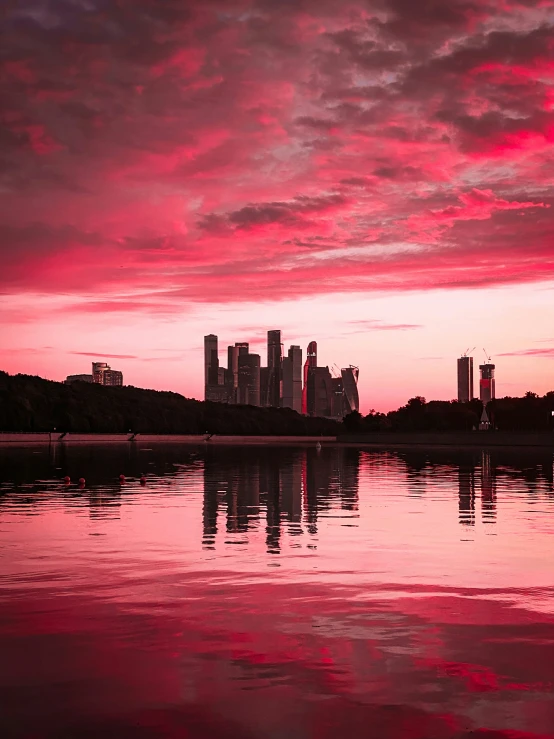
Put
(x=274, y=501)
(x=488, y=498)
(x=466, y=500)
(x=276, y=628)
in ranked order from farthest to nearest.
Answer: (x=488, y=498) < (x=466, y=500) < (x=274, y=501) < (x=276, y=628)

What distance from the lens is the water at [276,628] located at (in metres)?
11.6

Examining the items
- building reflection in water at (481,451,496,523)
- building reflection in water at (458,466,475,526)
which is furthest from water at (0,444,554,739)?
building reflection in water at (481,451,496,523)

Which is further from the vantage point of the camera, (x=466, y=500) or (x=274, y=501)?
(x=466, y=500)

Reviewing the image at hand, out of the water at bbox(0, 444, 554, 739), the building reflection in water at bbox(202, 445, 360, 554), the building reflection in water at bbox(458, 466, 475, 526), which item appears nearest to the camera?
the water at bbox(0, 444, 554, 739)

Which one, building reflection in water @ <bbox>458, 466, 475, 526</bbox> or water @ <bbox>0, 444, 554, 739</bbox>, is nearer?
→ water @ <bbox>0, 444, 554, 739</bbox>

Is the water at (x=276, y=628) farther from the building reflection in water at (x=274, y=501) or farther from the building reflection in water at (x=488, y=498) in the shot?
the building reflection in water at (x=488, y=498)

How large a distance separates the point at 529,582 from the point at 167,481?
4487 cm

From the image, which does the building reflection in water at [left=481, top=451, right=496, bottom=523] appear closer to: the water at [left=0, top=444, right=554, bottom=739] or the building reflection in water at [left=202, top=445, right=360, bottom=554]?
the water at [left=0, top=444, right=554, bottom=739]

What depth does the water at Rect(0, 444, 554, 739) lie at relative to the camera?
11.6m

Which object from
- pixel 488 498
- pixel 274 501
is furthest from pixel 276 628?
pixel 488 498

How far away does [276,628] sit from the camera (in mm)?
16547

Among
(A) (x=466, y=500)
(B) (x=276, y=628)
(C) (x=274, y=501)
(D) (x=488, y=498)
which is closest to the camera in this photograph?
(B) (x=276, y=628)

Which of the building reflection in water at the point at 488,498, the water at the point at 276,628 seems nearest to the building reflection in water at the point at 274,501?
the water at the point at 276,628

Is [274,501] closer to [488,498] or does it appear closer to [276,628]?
[488,498]
